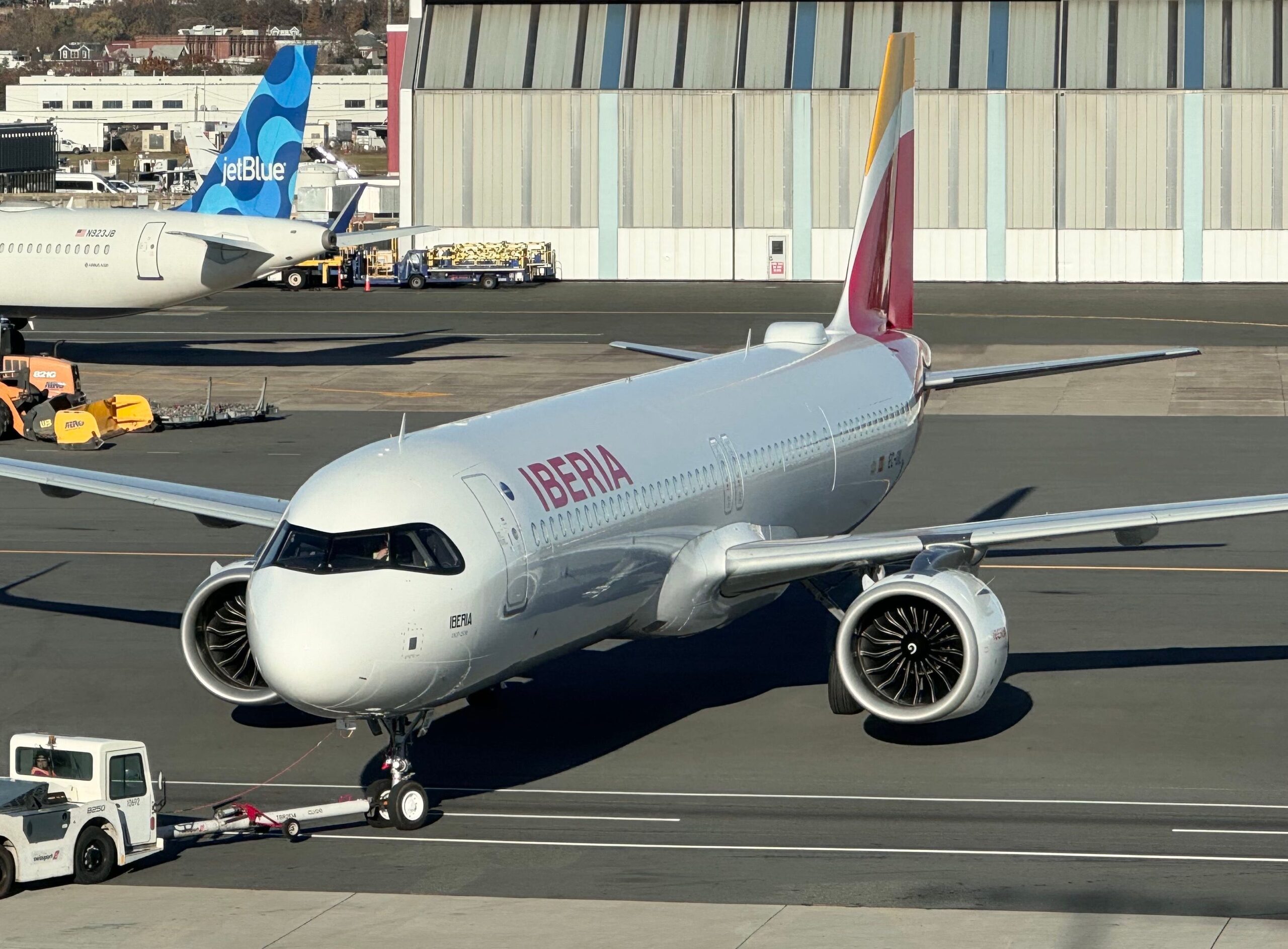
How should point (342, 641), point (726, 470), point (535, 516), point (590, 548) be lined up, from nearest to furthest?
point (342, 641) < point (535, 516) < point (590, 548) < point (726, 470)

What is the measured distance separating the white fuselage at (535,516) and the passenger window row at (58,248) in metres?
40.4

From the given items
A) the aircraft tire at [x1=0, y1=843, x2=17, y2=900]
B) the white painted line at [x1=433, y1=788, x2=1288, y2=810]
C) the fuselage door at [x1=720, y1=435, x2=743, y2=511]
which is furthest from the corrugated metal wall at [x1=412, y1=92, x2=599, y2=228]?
the aircraft tire at [x1=0, y1=843, x2=17, y2=900]

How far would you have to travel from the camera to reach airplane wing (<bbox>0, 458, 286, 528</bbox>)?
25.6 metres

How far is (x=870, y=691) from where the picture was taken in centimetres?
2258

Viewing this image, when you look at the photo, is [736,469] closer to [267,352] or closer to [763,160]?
[267,352]

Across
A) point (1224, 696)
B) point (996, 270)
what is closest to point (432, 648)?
point (1224, 696)

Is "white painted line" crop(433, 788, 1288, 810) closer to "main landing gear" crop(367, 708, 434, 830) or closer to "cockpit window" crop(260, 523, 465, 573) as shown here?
"main landing gear" crop(367, 708, 434, 830)

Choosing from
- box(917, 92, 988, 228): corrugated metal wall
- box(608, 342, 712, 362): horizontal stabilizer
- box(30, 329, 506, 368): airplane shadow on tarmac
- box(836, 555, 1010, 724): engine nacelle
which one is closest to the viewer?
box(836, 555, 1010, 724): engine nacelle

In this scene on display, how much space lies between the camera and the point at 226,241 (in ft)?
205

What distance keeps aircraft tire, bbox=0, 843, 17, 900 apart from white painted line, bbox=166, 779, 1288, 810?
406 centimetres

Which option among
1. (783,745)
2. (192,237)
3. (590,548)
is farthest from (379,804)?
(192,237)

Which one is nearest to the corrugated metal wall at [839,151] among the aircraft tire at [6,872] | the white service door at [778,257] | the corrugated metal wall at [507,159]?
the white service door at [778,257]

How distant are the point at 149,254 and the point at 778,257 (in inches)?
1605

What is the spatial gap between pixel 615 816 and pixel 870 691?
362cm
